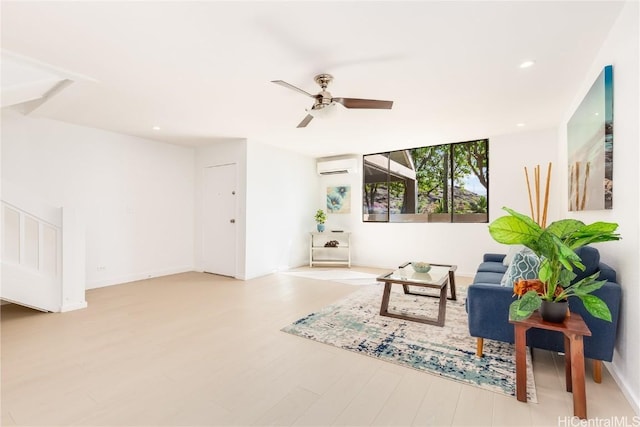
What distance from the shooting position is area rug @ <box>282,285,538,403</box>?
2002mm

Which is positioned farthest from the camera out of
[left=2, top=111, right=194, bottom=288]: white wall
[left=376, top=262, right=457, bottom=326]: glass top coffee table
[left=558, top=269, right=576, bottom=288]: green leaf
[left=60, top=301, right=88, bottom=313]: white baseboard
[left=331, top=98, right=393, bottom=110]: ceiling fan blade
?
[left=2, top=111, right=194, bottom=288]: white wall

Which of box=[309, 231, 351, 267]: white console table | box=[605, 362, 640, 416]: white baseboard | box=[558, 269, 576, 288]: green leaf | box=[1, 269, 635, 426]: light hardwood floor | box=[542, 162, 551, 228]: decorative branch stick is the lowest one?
box=[1, 269, 635, 426]: light hardwood floor

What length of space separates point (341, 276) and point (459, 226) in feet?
7.49

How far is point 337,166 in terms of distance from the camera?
6172 mm

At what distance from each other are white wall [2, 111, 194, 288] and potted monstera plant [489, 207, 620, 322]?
14.3 feet

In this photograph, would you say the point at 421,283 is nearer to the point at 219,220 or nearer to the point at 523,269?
the point at 523,269

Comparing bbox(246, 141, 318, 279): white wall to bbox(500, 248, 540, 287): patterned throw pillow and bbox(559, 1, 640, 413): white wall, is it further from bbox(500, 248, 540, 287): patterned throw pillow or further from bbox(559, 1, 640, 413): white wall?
bbox(559, 1, 640, 413): white wall

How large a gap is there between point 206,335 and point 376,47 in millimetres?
2847

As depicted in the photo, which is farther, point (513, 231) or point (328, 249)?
point (328, 249)

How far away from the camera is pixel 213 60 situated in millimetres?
2416

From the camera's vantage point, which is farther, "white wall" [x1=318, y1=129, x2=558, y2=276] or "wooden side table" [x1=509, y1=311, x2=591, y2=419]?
"white wall" [x1=318, y1=129, x2=558, y2=276]

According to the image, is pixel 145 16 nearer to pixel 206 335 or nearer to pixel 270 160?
pixel 206 335

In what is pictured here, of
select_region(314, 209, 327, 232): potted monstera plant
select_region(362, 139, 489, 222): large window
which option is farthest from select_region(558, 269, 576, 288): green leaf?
select_region(314, 209, 327, 232): potted monstera plant

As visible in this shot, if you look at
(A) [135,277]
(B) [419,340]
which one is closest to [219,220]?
(A) [135,277]
